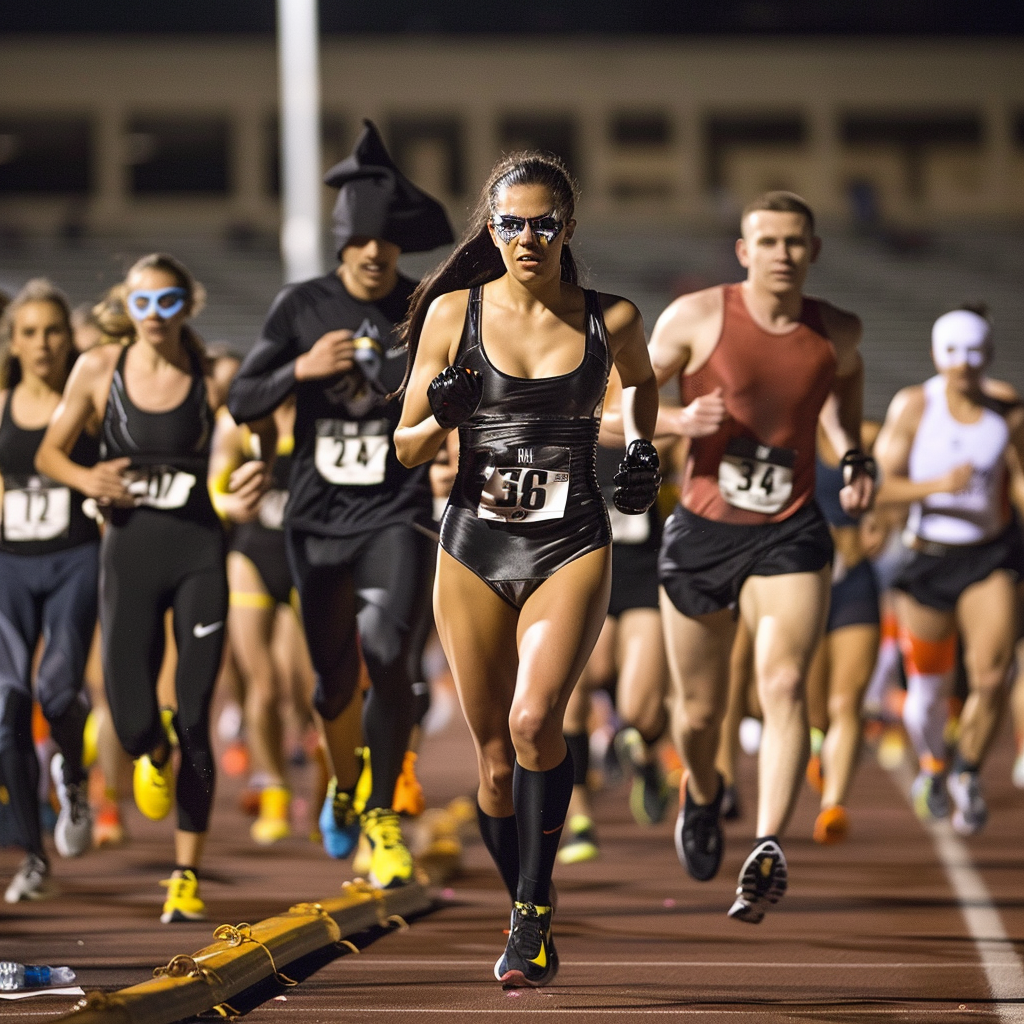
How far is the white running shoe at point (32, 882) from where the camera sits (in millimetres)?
7871

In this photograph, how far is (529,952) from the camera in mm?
5496

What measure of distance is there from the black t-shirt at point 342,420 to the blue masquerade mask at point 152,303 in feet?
1.16

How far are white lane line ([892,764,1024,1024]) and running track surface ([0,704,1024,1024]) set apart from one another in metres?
0.01

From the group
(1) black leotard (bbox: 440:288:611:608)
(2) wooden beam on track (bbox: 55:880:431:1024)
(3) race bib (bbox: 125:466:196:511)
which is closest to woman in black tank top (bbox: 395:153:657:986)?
(1) black leotard (bbox: 440:288:611:608)

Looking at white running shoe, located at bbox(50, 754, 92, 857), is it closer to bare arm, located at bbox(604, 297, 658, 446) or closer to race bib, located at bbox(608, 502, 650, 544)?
race bib, located at bbox(608, 502, 650, 544)

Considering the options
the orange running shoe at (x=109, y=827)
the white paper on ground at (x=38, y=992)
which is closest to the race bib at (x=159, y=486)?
the white paper on ground at (x=38, y=992)

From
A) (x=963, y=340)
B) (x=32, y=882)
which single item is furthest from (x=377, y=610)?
(x=963, y=340)

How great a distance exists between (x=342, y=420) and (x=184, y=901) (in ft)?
5.91

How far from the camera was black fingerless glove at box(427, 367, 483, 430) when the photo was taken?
5.43 m

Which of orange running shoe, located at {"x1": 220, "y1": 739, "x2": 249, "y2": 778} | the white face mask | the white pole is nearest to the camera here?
the white face mask

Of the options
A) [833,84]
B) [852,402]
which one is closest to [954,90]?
[833,84]

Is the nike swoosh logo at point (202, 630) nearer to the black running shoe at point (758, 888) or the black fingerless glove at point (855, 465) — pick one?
the black running shoe at point (758, 888)

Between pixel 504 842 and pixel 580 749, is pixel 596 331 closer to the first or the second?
pixel 504 842

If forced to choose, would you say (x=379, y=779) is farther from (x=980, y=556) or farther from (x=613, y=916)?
(x=980, y=556)
